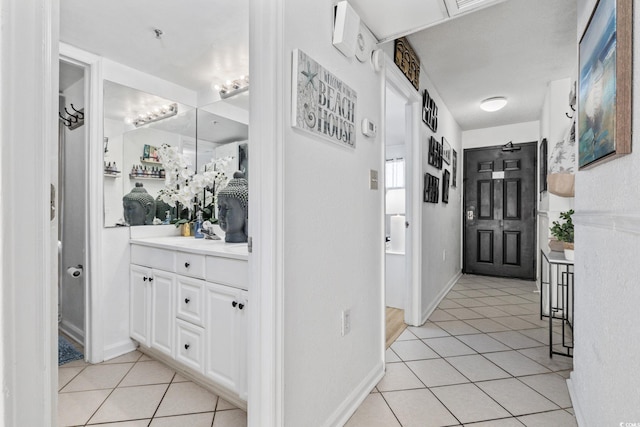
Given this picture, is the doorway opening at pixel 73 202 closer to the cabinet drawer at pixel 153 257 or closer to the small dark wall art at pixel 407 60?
the cabinet drawer at pixel 153 257

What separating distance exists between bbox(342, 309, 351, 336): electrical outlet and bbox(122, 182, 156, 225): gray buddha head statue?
1.86 metres

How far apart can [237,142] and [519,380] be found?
2.63 metres

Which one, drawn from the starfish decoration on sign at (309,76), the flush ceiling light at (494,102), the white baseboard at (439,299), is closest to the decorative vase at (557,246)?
the white baseboard at (439,299)

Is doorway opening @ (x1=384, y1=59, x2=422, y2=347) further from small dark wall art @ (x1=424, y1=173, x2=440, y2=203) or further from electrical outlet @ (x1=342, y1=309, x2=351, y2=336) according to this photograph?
electrical outlet @ (x1=342, y1=309, x2=351, y2=336)

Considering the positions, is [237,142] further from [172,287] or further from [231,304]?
[231,304]

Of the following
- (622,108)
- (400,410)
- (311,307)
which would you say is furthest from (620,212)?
(400,410)

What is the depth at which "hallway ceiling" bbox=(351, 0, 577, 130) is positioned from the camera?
2125mm

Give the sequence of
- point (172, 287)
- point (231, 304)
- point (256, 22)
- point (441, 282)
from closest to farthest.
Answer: point (256, 22) → point (231, 304) → point (172, 287) → point (441, 282)

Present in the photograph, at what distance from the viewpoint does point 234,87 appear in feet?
8.66

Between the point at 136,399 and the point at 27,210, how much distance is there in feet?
5.57

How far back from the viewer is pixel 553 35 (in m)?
2.50

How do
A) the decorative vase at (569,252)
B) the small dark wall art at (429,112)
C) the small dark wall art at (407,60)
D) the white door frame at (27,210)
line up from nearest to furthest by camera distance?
1. the white door frame at (27,210)
2. the decorative vase at (569,252)
3. the small dark wall art at (407,60)
4. the small dark wall art at (429,112)

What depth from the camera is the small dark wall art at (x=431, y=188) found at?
3.12 metres

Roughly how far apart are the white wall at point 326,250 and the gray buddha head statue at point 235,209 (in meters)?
0.73
